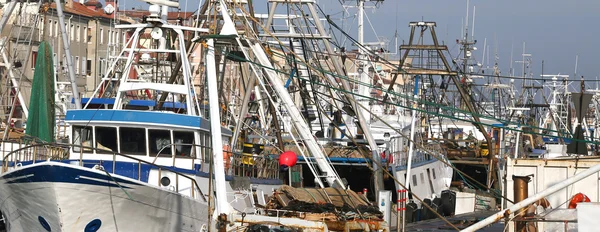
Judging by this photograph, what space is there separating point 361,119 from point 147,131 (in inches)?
248

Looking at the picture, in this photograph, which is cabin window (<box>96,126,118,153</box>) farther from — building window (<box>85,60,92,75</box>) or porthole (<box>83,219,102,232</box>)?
building window (<box>85,60,92,75</box>)

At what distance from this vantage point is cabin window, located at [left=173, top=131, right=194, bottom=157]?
24172mm

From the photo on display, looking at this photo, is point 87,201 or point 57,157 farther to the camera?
point 57,157

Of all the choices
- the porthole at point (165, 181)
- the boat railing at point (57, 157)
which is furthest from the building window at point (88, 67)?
the porthole at point (165, 181)

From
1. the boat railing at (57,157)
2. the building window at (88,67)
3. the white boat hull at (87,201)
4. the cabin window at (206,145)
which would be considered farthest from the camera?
the building window at (88,67)

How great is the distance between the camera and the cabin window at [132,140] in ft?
78.9

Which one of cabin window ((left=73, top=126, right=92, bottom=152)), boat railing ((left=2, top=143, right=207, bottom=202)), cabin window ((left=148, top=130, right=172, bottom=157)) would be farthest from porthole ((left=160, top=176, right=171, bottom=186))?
cabin window ((left=73, top=126, right=92, bottom=152))

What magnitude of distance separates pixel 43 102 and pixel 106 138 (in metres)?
3.43

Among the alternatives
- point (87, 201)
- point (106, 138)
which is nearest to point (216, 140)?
point (87, 201)

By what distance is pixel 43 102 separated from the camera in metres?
26.8

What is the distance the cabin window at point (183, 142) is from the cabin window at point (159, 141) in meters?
0.18

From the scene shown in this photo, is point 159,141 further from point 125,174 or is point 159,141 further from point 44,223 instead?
point 44,223

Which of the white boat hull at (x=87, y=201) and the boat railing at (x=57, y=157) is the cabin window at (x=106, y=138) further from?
the white boat hull at (x=87, y=201)

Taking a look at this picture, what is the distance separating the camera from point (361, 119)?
27.8 metres
